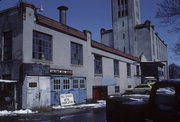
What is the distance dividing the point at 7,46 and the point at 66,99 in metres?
7.18

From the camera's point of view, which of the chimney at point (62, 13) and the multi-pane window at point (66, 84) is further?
the chimney at point (62, 13)

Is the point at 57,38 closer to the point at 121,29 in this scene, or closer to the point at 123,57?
the point at 123,57

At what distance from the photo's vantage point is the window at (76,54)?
752 inches

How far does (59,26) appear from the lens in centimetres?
1748

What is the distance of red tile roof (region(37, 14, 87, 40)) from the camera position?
15.7 m

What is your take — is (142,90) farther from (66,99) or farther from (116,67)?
(66,99)

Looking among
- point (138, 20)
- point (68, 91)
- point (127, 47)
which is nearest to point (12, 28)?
point (68, 91)

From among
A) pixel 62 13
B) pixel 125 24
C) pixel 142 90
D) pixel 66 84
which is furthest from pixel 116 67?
pixel 125 24

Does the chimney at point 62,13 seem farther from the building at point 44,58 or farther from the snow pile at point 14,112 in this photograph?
the snow pile at point 14,112

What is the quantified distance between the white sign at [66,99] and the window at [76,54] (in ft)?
12.1

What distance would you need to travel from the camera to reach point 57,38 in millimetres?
17250

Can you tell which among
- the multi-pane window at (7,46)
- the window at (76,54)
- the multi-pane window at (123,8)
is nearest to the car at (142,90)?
the window at (76,54)

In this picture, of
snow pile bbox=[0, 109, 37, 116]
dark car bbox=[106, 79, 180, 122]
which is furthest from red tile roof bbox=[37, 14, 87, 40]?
dark car bbox=[106, 79, 180, 122]

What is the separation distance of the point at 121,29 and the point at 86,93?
33.2 m
